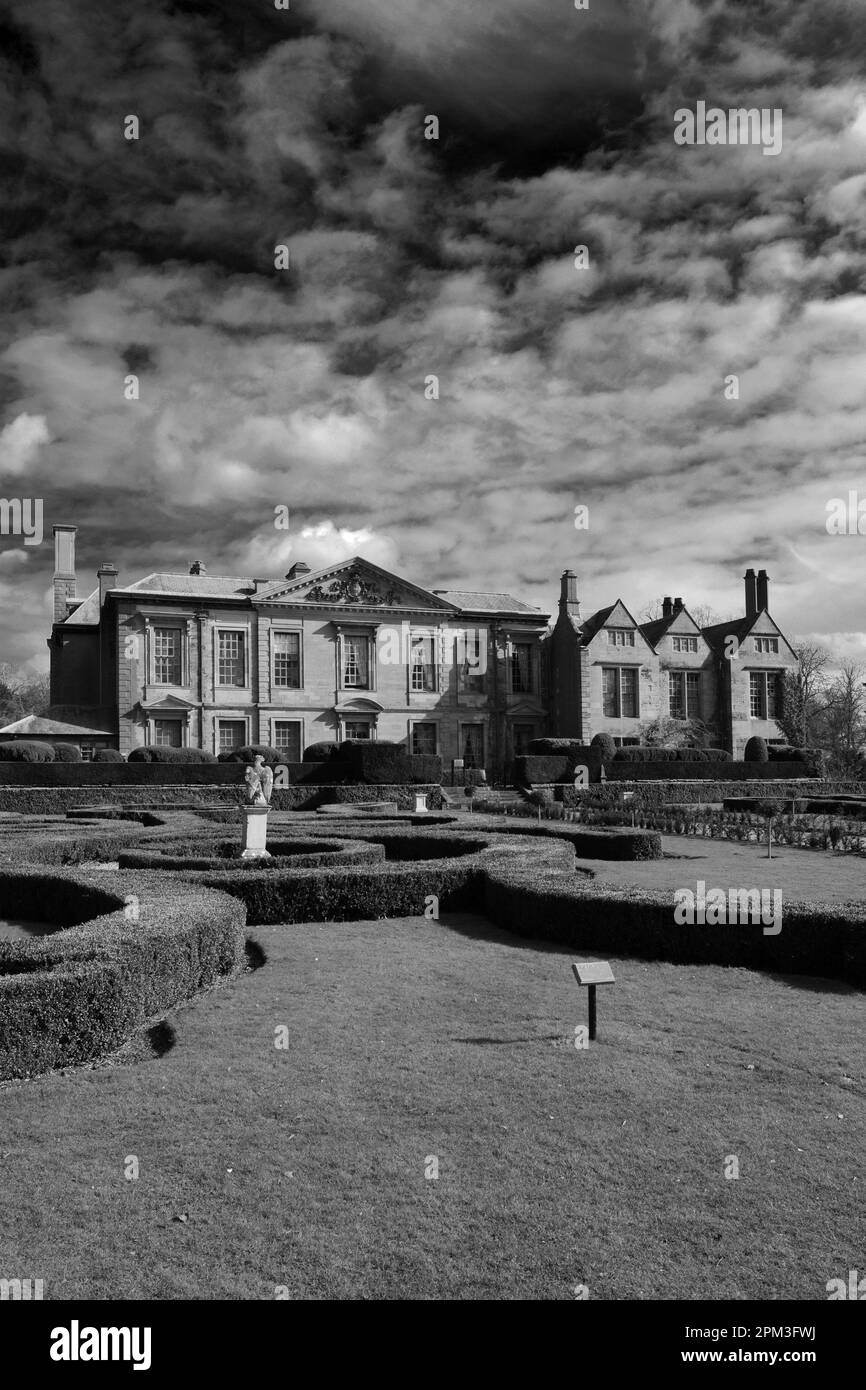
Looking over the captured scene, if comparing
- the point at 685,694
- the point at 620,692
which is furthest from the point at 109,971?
the point at 685,694

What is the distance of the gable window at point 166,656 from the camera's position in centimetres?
4528

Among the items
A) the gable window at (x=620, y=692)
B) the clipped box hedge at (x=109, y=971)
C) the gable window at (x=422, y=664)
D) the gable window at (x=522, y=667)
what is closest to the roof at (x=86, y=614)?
the gable window at (x=422, y=664)

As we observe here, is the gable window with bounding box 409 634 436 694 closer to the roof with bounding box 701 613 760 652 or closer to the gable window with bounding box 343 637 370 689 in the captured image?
the gable window with bounding box 343 637 370 689

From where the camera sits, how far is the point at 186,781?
37469 millimetres

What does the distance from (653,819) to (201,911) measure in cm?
2013

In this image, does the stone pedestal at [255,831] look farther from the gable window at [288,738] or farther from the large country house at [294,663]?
the gable window at [288,738]

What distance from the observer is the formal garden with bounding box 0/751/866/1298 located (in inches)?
173

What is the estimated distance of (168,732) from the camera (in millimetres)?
45281

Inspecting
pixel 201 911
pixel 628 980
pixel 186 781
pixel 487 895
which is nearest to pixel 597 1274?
pixel 628 980

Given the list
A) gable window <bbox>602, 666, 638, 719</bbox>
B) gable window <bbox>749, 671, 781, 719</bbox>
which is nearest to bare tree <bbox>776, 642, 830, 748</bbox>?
gable window <bbox>749, 671, 781, 719</bbox>

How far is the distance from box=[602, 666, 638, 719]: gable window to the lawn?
42844 millimetres
